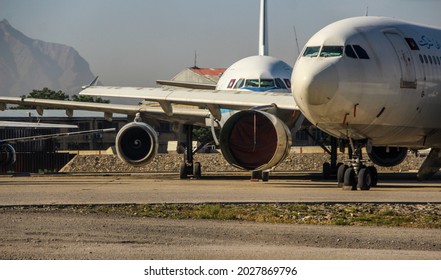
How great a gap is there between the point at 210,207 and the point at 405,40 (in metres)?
10.7

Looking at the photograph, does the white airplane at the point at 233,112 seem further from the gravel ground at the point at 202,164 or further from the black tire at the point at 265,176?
the gravel ground at the point at 202,164

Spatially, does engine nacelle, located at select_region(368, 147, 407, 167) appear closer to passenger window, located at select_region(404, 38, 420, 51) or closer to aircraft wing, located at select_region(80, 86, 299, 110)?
aircraft wing, located at select_region(80, 86, 299, 110)

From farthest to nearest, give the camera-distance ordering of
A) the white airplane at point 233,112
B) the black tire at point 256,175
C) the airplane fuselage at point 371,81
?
the black tire at point 256,175 → the white airplane at point 233,112 → the airplane fuselage at point 371,81

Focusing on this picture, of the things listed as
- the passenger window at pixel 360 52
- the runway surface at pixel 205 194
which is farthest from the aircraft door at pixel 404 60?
the runway surface at pixel 205 194

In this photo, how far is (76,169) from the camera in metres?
51.3

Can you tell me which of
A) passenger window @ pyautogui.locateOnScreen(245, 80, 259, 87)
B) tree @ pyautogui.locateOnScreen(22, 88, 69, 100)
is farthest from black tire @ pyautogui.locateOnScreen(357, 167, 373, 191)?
tree @ pyautogui.locateOnScreen(22, 88, 69, 100)

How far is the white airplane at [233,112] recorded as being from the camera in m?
28.9

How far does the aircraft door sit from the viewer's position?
27.1 meters

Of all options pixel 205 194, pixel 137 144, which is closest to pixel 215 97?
pixel 137 144

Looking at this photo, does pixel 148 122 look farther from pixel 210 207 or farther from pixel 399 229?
pixel 399 229

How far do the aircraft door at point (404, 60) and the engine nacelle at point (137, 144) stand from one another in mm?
10699

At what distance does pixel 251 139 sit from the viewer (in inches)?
1148
